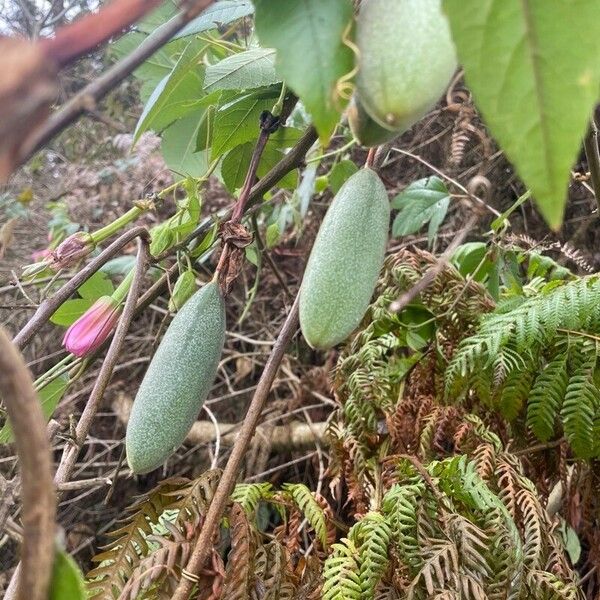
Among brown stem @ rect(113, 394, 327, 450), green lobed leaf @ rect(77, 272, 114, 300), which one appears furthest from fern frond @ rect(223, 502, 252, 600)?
brown stem @ rect(113, 394, 327, 450)

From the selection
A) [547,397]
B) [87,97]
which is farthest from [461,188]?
[87,97]

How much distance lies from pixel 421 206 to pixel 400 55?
0.86m

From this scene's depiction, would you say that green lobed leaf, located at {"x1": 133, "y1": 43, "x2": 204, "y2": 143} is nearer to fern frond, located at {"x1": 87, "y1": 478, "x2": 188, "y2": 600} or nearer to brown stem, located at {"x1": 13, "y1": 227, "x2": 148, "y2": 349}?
brown stem, located at {"x1": 13, "y1": 227, "x2": 148, "y2": 349}

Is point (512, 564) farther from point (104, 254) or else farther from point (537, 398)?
point (104, 254)

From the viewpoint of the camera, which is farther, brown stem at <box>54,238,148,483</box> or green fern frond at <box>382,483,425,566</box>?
green fern frond at <box>382,483,425,566</box>

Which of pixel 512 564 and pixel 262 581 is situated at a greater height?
pixel 262 581

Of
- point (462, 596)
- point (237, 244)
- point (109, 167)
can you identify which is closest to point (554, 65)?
point (237, 244)

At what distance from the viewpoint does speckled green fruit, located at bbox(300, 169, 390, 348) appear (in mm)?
469

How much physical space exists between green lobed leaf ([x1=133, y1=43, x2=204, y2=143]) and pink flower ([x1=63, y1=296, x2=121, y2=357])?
0.63ft

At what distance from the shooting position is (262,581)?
2.33 feet

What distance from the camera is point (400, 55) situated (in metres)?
0.34

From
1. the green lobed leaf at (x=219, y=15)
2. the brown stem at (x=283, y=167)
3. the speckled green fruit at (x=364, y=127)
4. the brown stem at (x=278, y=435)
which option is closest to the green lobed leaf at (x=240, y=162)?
the brown stem at (x=283, y=167)

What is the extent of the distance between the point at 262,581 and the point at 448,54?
0.57 metres

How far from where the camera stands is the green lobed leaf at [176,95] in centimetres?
65
